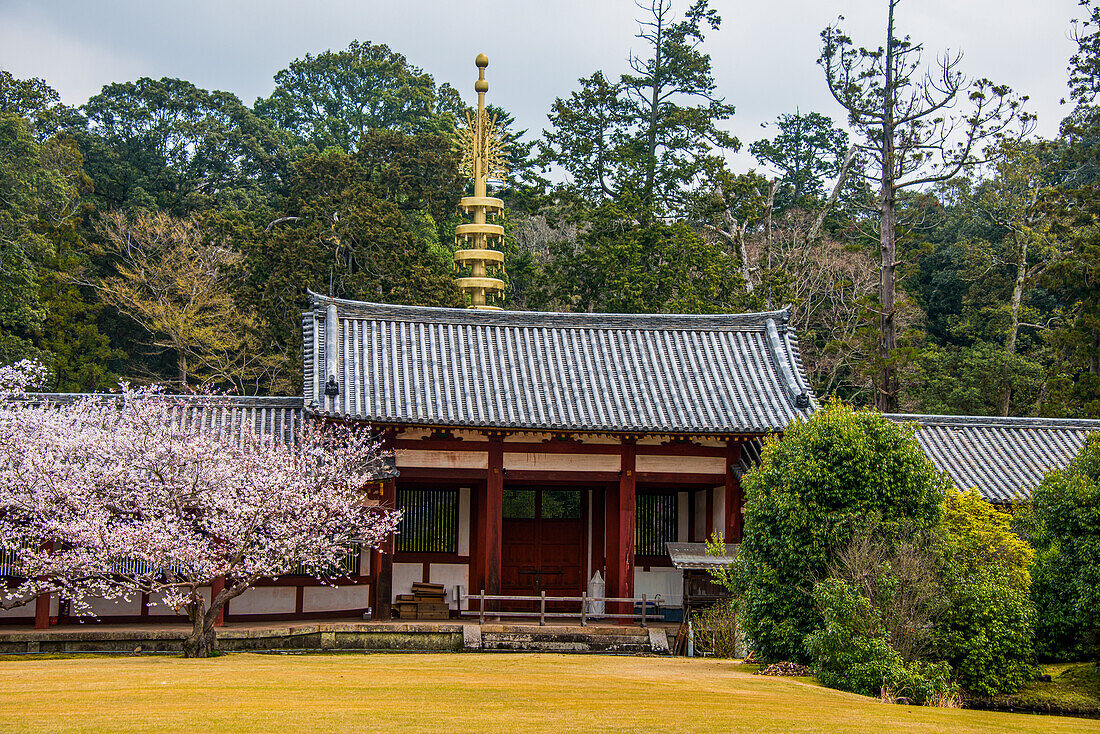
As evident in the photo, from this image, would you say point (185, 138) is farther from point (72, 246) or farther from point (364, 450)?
point (364, 450)

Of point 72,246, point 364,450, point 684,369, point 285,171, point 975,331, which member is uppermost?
point 285,171

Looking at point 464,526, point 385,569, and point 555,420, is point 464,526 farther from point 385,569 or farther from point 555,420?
point 555,420

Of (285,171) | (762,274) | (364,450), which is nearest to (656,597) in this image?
(364,450)

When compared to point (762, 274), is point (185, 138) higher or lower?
higher

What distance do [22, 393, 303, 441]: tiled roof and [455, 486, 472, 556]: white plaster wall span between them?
3.77m

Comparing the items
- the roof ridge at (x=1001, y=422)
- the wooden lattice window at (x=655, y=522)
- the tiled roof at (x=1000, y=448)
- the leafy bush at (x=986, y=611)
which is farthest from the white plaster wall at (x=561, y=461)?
the roof ridge at (x=1001, y=422)

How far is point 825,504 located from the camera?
626 inches

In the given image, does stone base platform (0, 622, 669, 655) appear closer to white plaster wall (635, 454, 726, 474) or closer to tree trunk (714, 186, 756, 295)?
white plaster wall (635, 454, 726, 474)

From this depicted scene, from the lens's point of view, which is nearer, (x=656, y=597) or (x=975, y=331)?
(x=656, y=597)

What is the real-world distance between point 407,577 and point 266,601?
116 inches

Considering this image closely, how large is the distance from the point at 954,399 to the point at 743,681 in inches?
957

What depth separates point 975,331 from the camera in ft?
135

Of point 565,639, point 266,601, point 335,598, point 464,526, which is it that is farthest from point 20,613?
point 565,639

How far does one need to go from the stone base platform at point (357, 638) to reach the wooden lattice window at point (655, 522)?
13.6 ft
